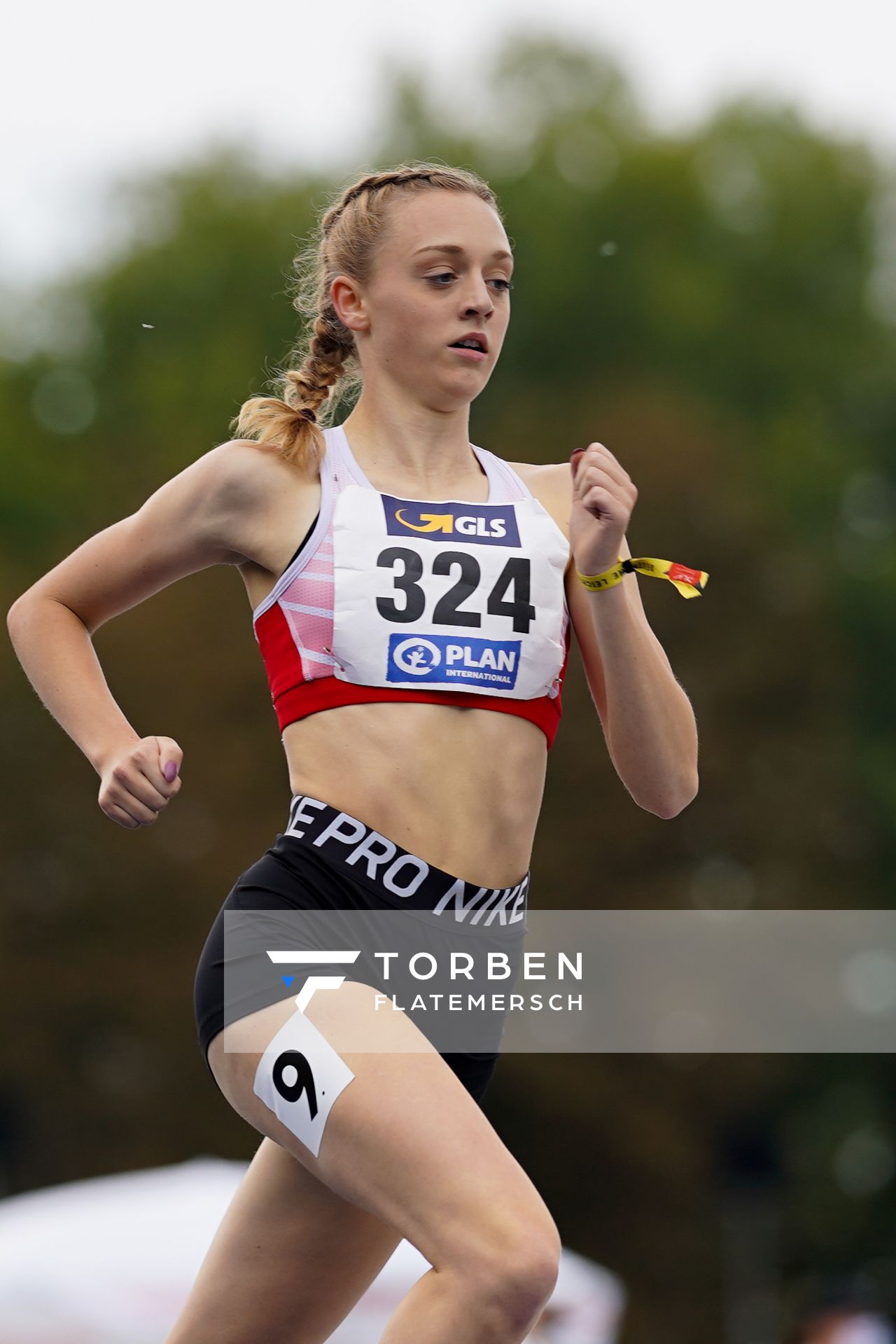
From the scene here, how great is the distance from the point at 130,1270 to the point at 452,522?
4.65m

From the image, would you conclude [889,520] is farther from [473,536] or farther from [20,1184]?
[473,536]

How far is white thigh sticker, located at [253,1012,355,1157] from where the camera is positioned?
333cm

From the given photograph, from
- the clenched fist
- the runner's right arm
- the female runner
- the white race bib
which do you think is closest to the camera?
the clenched fist

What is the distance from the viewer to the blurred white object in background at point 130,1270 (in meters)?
7.26

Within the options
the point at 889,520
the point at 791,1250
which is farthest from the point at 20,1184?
the point at 889,520

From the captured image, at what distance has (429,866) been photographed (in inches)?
148

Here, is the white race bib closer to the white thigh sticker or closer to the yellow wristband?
the yellow wristband

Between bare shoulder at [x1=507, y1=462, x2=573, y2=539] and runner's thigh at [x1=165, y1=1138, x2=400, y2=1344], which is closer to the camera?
runner's thigh at [x1=165, y1=1138, x2=400, y2=1344]

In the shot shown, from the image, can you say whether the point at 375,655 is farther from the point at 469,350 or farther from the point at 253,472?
the point at 469,350

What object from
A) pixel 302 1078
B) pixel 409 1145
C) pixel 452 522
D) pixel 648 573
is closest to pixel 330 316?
pixel 452 522

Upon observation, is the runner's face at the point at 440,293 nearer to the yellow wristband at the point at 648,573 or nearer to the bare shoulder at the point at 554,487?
the bare shoulder at the point at 554,487

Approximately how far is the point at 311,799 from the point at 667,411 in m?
18.4

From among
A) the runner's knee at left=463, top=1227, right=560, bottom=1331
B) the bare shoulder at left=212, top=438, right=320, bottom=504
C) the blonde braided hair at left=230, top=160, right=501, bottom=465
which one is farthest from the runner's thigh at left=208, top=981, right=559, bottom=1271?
the blonde braided hair at left=230, top=160, right=501, bottom=465

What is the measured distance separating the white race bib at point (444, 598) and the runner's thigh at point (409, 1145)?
26.8 inches
